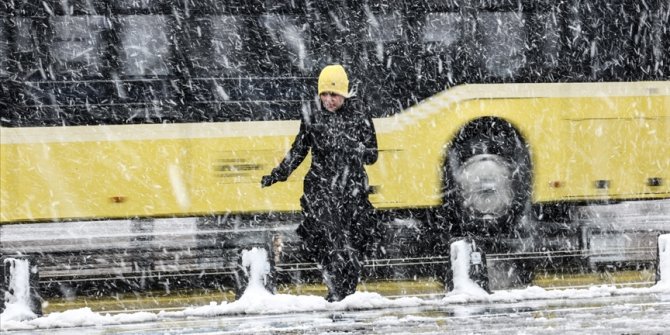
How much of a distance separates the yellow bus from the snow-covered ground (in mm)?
4472

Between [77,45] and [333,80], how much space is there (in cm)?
520

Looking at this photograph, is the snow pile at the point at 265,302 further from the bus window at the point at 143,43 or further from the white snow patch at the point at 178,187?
the bus window at the point at 143,43

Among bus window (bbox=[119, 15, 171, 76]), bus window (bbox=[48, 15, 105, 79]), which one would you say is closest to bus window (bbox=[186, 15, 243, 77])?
bus window (bbox=[119, 15, 171, 76])

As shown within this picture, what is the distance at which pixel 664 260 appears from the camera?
351 inches

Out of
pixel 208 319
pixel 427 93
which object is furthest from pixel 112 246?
pixel 208 319

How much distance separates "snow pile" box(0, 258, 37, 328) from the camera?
26.4 ft

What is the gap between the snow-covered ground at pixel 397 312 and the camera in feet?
24.7

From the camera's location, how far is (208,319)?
807 centimetres

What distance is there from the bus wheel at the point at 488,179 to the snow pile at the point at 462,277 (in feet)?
14.9

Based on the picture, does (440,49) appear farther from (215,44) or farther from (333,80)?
(333,80)

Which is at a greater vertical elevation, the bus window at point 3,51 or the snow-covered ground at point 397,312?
the bus window at point 3,51

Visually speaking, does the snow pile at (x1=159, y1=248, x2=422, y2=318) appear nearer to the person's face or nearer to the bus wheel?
the person's face

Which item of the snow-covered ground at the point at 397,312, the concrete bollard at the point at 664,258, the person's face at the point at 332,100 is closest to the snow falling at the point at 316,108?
the concrete bollard at the point at 664,258

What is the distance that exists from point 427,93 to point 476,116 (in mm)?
682
